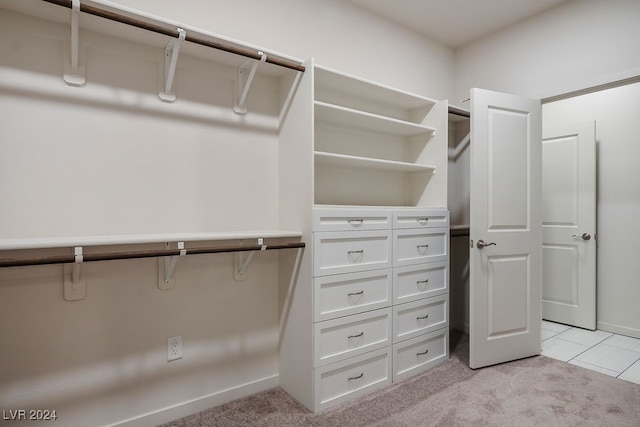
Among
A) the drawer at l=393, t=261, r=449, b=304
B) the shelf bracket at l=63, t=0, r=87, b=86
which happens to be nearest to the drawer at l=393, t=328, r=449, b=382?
the drawer at l=393, t=261, r=449, b=304

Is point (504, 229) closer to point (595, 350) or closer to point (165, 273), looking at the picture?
point (595, 350)

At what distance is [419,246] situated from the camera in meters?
2.44

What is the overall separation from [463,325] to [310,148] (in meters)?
2.42

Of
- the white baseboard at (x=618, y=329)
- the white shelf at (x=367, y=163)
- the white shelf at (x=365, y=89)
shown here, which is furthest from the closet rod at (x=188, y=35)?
the white baseboard at (x=618, y=329)

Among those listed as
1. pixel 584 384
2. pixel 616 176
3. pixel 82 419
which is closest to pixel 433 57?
pixel 616 176

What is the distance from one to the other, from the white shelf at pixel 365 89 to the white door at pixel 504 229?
440mm

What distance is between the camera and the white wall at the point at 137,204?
153 centimetres

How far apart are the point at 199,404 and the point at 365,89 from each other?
2170 millimetres

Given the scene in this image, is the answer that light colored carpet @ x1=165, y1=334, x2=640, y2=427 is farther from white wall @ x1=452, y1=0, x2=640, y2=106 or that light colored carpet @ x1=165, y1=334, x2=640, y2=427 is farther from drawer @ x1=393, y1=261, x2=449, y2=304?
white wall @ x1=452, y1=0, x2=640, y2=106

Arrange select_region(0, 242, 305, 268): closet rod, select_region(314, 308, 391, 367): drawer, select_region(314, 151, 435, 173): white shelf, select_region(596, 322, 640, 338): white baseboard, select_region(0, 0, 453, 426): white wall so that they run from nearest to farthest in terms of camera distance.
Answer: select_region(0, 242, 305, 268): closet rod, select_region(0, 0, 453, 426): white wall, select_region(314, 308, 391, 367): drawer, select_region(314, 151, 435, 173): white shelf, select_region(596, 322, 640, 338): white baseboard

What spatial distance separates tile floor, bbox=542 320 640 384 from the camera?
250 cm

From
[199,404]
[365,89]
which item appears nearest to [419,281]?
Answer: [365,89]

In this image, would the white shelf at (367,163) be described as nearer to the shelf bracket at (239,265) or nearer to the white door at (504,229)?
the white door at (504,229)

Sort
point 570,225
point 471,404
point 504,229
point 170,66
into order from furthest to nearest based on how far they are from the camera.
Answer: point 570,225 → point 504,229 → point 471,404 → point 170,66
